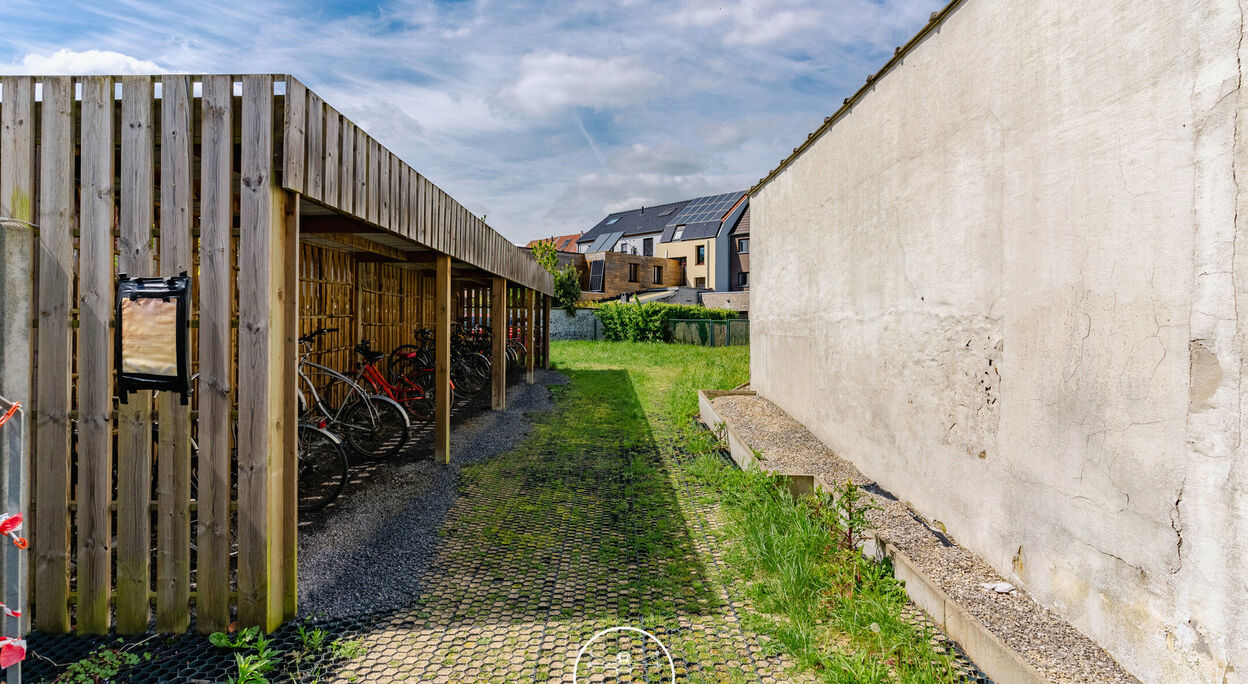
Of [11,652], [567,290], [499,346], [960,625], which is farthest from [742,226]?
[11,652]

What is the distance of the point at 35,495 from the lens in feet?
8.70

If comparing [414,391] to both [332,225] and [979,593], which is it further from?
[979,593]

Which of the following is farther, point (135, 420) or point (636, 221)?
point (636, 221)

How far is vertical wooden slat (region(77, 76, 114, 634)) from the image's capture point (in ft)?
8.54

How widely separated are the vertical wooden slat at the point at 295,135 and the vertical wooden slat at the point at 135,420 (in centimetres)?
54

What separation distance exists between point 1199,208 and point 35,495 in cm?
437

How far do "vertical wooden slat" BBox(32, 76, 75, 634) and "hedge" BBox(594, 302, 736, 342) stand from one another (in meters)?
20.7

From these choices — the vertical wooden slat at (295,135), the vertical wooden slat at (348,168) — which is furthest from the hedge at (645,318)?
the vertical wooden slat at (295,135)

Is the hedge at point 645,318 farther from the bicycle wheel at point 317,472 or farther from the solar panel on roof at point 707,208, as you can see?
the bicycle wheel at point 317,472

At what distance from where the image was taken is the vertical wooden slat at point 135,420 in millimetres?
2627

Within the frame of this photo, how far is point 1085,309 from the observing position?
2475 millimetres

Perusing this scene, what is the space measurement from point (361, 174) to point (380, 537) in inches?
82.8

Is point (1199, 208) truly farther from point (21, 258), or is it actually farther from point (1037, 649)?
point (21, 258)

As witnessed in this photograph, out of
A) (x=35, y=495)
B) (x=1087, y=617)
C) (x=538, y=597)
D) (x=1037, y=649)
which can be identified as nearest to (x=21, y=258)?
(x=35, y=495)
